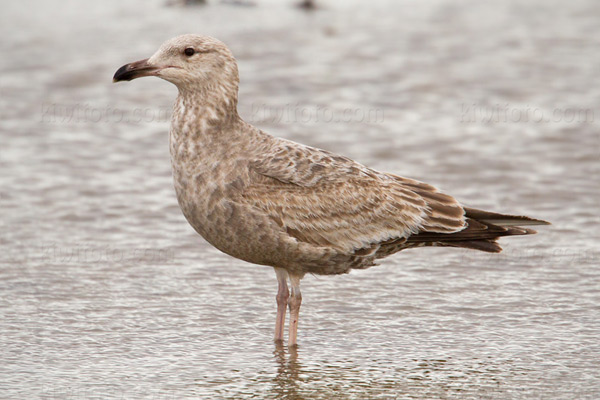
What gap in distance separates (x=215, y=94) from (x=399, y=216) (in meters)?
1.83

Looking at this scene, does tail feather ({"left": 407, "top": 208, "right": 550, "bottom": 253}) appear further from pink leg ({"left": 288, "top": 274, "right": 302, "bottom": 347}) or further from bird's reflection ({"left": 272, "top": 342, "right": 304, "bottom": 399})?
bird's reflection ({"left": 272, "top": 342, "right": 304, "bottom": 399})

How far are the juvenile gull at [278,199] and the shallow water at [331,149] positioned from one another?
735 millimetres

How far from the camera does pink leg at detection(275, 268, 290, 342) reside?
913 cm

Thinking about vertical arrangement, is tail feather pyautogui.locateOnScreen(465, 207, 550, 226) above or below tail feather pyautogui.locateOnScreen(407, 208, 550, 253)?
above

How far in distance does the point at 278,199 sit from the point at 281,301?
3.16 ft

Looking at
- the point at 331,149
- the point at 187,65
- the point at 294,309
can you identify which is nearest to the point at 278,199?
the point at 294,309

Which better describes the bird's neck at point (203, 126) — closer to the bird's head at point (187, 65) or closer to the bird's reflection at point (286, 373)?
the bird's head at point (187, 65)

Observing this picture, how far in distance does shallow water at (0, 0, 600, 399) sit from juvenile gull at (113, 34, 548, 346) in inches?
29.0

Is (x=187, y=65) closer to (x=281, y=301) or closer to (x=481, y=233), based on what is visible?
(x=281, y=301)

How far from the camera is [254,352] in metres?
8.82

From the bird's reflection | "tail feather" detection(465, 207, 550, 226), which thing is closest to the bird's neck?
the bird's reflection

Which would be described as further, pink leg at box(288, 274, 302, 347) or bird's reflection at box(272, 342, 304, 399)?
pink leg at box(288, 274, 302, 347)

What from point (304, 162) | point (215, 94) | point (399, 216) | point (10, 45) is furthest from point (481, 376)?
point (10, 45)

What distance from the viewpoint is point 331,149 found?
1464 cm
